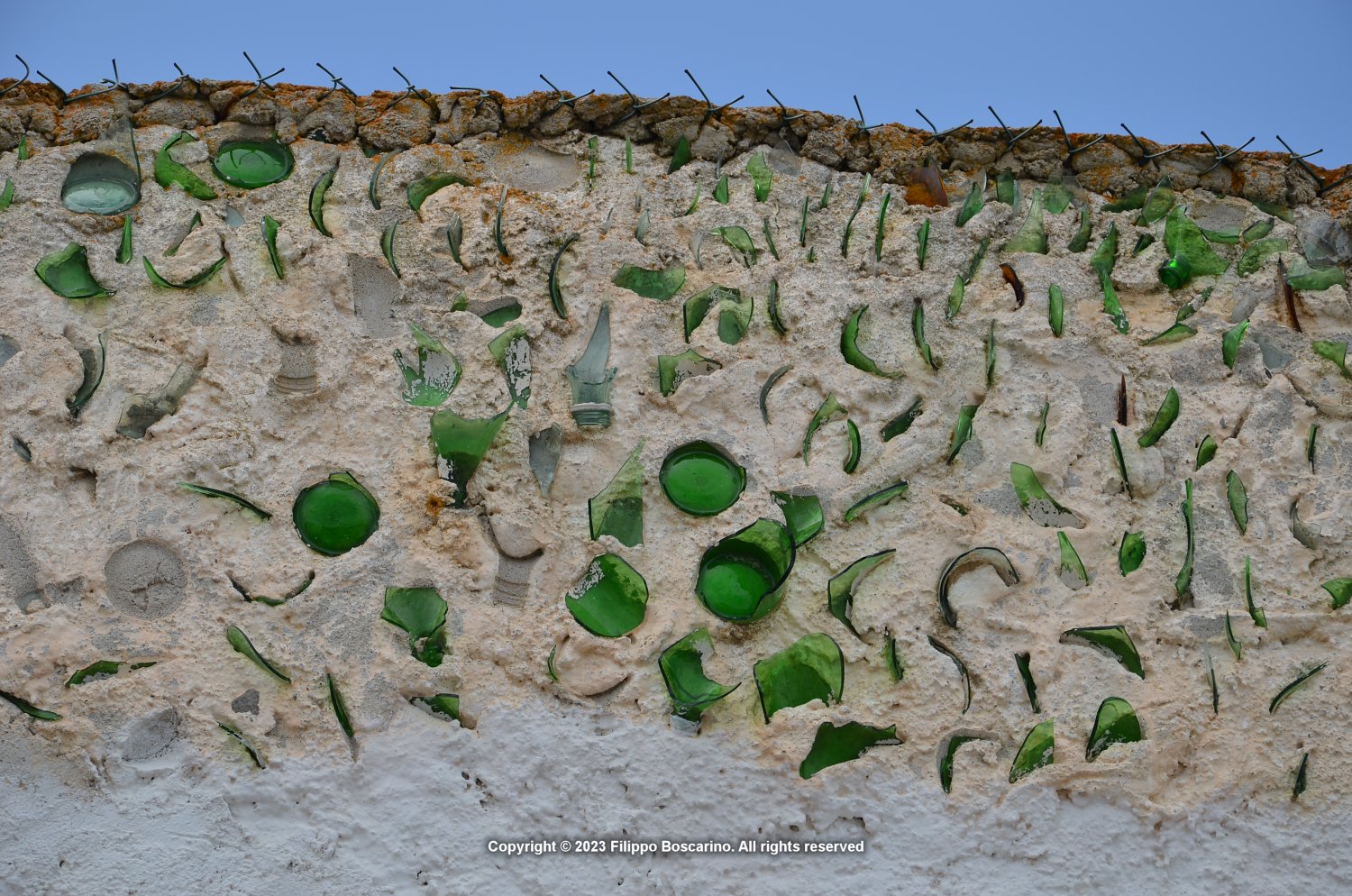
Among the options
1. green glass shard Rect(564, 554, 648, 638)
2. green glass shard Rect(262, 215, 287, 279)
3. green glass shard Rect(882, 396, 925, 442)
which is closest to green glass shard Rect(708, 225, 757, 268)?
green glass shard Rect(882, 396, 925, 442)

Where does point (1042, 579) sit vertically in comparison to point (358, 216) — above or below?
below

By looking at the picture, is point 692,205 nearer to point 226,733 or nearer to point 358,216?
point 358,216

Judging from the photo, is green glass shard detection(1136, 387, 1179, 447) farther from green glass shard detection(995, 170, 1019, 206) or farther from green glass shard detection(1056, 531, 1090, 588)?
green glass shard detection(995, 170, 1019, 206)

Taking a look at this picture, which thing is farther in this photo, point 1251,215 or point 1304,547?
point 1251,215

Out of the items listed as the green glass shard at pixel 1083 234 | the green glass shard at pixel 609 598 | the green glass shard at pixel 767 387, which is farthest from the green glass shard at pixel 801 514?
the green glass shard at pixel 1083 234

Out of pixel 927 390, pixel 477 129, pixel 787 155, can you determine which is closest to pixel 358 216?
pixel 477 129

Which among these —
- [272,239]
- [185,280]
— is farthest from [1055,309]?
[185,280]
